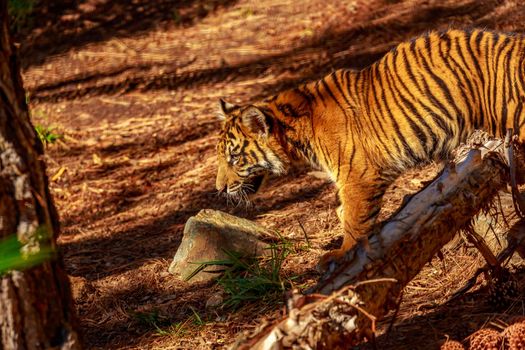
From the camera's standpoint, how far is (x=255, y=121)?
5141mm

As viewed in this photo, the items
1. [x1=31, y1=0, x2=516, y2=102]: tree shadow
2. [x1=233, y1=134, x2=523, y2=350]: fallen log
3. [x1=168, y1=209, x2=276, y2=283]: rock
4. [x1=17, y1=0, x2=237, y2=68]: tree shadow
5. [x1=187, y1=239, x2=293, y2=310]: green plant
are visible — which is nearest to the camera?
[x1=233, y1=134, x2=523, y2=350]: fallen log

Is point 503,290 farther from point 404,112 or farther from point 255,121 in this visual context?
point 255,121

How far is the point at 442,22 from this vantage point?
31.3 ft

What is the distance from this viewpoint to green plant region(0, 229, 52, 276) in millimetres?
2535

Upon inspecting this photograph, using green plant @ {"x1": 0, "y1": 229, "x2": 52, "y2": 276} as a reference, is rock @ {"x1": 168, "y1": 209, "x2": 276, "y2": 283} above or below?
below

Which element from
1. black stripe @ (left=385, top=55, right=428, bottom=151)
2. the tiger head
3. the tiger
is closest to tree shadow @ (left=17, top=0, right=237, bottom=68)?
the tiger head

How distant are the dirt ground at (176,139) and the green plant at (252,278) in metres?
0.10

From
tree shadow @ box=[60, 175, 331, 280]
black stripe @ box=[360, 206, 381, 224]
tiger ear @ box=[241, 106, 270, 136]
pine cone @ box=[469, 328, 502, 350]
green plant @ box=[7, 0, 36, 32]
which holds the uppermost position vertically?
green plant @ box=[7, 0, 36, 32]

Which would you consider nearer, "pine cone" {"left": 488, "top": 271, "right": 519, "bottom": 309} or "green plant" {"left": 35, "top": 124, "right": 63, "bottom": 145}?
"pine cone" {"left": 488, "top": 271, "right": 519, "bottom": 309}

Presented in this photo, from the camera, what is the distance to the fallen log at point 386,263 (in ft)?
9.00

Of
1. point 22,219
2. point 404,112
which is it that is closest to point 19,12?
point 404,112

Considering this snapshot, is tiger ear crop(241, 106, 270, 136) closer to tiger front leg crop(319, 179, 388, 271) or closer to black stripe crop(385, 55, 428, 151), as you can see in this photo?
tiger front leg crop(319, 179, 388, 271)

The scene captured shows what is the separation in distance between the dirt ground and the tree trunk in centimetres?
160

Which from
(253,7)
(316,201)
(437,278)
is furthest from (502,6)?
(437,278)
